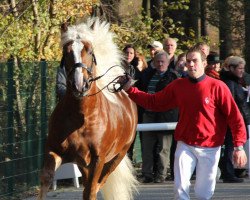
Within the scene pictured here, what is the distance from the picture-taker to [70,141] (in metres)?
9.03

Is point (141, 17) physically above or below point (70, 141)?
above

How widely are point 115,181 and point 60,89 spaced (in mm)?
1348

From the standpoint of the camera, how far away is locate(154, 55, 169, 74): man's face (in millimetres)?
12956

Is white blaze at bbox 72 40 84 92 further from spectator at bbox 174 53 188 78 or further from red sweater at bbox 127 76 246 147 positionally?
spectator at bbox 174 53 188 78

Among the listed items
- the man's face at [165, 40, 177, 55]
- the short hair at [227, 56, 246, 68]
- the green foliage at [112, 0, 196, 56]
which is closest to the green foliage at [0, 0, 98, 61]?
the man's face at [165, 40, 177, 55]

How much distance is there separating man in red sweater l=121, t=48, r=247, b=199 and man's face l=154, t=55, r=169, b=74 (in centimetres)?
427

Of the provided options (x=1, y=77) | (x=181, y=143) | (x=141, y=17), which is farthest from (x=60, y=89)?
(x=141, y=17)

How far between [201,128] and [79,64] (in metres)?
1.41

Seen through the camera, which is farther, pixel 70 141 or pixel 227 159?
pixel 227 159

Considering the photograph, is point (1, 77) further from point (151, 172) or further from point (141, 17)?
point (141, 17)

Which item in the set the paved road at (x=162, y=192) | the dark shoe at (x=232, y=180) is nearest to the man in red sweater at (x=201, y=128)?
the paved road at (x=162, y=192)

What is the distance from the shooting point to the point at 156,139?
44.5 ft

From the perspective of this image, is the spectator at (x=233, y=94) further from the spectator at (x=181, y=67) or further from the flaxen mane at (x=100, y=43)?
the flaxen mane at (x=100, y=43)

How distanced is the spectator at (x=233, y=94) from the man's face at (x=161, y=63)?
3.18 feet
